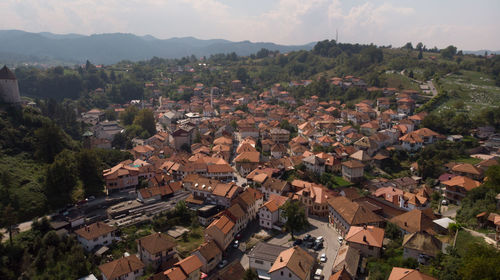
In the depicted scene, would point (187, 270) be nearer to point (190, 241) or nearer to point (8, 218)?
point (190, 241)

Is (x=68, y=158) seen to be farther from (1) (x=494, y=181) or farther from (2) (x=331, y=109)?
(2) (x=331, y=109)

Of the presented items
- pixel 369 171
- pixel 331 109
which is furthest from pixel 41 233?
pixel 331 109

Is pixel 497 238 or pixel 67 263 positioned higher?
pixel 497 238

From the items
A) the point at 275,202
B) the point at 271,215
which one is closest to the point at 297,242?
the point at 271,215

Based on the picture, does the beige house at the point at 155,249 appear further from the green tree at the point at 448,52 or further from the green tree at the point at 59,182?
the green tree at the point at 448,52

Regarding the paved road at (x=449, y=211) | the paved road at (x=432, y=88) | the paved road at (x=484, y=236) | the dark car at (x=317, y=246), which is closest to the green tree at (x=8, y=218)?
the dark car at (x=317, y=246)

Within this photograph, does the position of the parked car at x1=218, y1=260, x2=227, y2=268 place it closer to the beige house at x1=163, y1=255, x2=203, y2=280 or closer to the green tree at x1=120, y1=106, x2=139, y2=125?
the beige house at x1=163, y1=255, x2=203, y2=280
